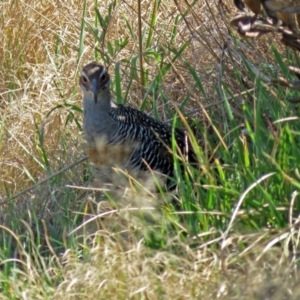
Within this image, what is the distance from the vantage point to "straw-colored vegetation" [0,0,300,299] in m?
3.74

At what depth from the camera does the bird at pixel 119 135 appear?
5405 millimetres

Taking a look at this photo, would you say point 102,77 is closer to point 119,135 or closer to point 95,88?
point 95,88

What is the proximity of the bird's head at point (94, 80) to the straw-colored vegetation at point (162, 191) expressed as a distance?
339mm

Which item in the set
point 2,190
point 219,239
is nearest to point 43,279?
point 219,239

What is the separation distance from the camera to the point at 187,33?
6.85m

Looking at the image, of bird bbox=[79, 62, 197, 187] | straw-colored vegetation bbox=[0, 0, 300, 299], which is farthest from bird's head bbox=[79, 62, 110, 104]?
straw-colored vegetation bbox=[0, 0, 300, 299]

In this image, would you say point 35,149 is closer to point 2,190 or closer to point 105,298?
point 2,190

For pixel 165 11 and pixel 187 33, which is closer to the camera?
pixel 187 33

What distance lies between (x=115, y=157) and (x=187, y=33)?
169cm

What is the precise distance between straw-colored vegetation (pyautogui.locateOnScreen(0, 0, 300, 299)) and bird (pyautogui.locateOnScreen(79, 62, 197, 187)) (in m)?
0.17

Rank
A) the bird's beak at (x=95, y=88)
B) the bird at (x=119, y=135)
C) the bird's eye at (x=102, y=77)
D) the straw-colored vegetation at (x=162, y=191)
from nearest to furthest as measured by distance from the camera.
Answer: the straw-colored vegetation at (x=162, y=191)
the bird at (x=119, y=135)
the bird's beak at (x=95, y=88)
the bird's eye at (x=102, y=77)

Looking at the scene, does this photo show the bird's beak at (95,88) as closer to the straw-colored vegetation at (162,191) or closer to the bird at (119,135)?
the bird at (119,135)

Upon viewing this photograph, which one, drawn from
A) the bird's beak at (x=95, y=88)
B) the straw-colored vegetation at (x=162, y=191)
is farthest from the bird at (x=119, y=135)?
the straw-colored vegetation at (x=162, y=191)

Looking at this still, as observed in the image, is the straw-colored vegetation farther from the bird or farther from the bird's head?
the bird's head
